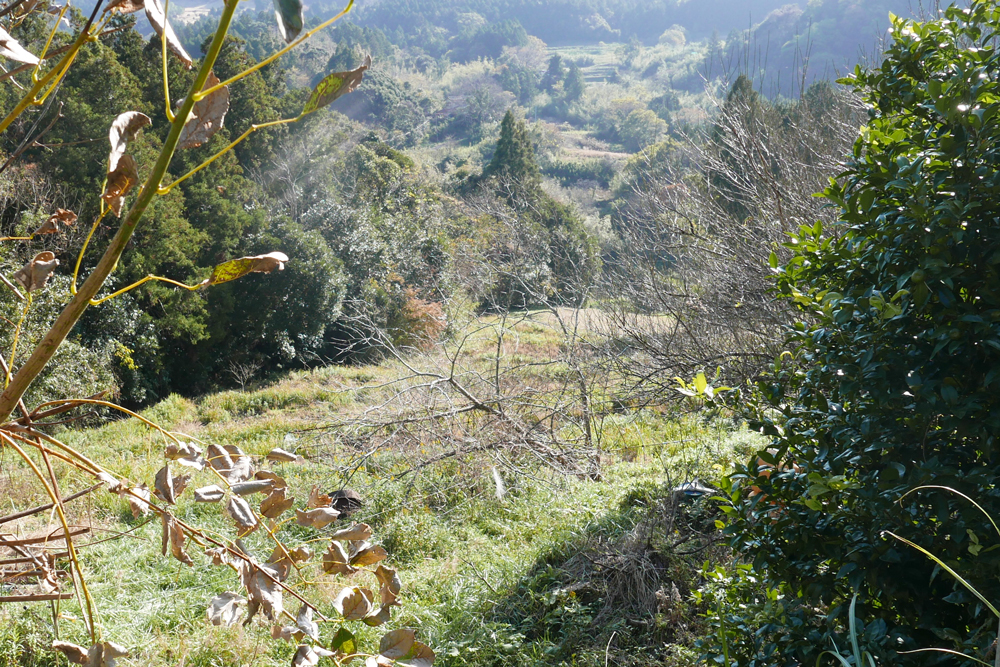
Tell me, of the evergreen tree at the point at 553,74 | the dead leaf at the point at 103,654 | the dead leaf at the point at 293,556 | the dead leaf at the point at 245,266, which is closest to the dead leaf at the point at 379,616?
the dead leaf at the point at 293,556

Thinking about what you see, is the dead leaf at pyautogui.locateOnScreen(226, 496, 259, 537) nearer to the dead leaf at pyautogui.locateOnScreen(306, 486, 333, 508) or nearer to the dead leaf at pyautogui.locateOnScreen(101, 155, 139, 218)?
the dead leaf at pyautogui.locateOnScreen(306, 486, 333, 508)

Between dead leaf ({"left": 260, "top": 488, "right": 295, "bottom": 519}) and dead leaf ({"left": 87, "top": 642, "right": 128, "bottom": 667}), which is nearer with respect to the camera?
dead leaf ({"left": 87, "top": 642, "right": 128, "bottom": 667})

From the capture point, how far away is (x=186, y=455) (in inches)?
26.2

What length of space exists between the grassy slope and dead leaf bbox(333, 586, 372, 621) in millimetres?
1979

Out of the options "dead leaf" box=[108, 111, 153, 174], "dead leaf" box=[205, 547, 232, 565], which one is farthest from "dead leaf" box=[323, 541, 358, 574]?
"dead leaf" box=[108, 111, 153, 174]

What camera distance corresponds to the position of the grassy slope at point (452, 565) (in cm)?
366

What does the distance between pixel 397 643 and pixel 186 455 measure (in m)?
0.30

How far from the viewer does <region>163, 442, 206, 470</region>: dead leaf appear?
641 millimetres

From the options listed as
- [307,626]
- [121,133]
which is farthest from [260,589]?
[121,133]

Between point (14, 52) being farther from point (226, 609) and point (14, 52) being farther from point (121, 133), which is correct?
point (226, 609)

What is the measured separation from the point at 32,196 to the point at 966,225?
12818mm

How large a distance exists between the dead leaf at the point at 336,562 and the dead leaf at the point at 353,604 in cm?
3

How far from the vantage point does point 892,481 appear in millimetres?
1522

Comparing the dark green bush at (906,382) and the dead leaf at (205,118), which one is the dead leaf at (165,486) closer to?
the dead leaf at (205,118)
